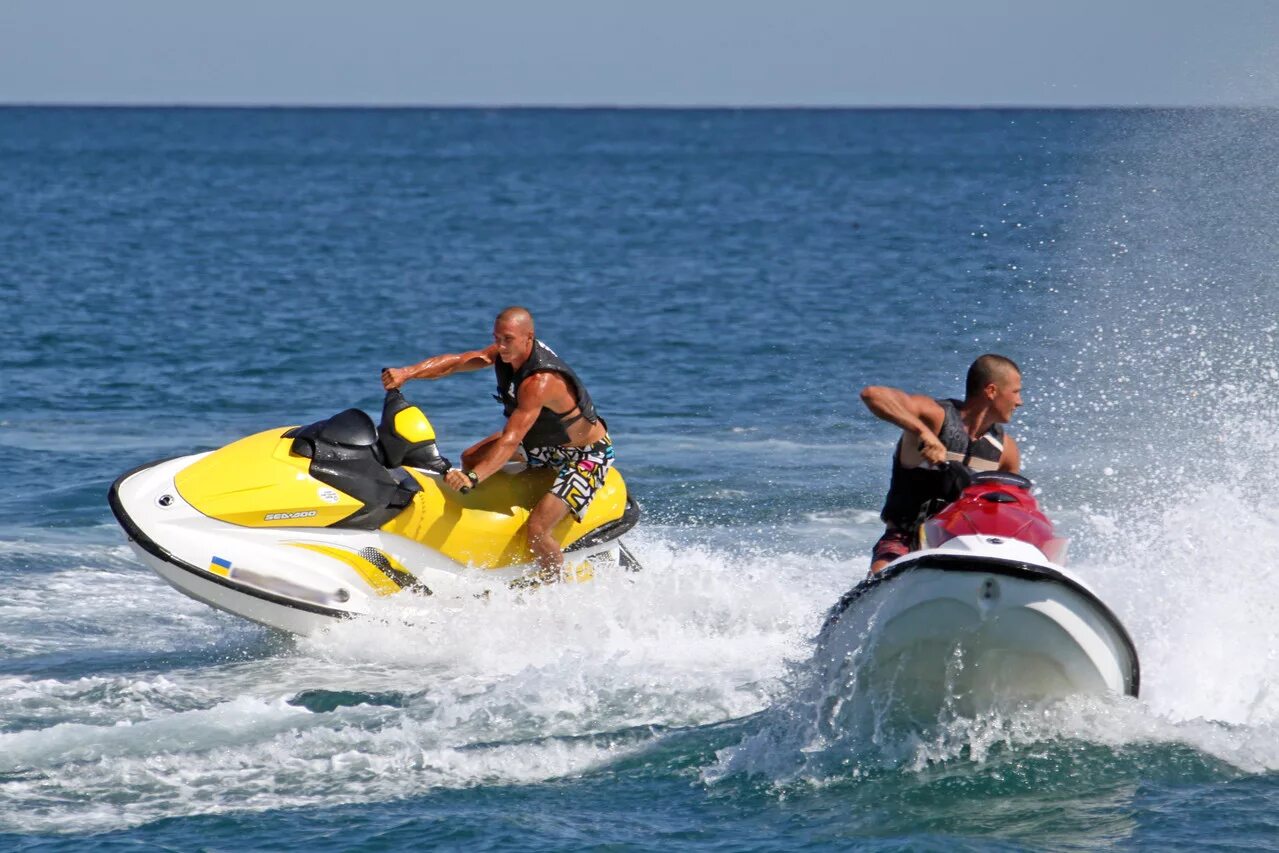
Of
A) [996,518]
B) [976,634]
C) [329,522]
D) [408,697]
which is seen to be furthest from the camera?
[329,522]

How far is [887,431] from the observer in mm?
14258

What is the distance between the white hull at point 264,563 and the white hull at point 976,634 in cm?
267

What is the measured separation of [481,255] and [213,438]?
2149 centimetres

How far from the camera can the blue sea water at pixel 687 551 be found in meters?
6.29

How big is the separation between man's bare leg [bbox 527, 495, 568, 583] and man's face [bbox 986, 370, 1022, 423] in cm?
255

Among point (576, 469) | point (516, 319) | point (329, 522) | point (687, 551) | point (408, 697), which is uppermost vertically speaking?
point (516, 319)

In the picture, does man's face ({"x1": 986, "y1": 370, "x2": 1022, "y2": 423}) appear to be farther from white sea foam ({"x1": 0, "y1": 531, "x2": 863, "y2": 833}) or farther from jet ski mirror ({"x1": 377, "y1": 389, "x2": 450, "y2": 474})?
jet ski mirror ({"x1": 377, "y1": 389, "x2": 450, "y2": 474})

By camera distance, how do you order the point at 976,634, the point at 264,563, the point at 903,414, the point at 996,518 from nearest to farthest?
the point at 976,634
the point at 996,518
the point at 903,414
the point at 264,563

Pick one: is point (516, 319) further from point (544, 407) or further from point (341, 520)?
point (341, 520)

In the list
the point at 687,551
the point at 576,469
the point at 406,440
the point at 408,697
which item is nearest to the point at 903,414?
the point at 576,469

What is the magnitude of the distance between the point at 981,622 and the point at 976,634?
8 centimetres

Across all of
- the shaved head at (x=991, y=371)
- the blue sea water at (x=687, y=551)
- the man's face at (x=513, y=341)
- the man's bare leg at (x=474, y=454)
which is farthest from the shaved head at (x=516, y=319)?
the shaved head at (x=991, y=371)

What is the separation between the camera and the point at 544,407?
8.38 meters

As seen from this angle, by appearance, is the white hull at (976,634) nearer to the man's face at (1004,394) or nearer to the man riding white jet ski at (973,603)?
the man riding white jet ski at (973,603)
